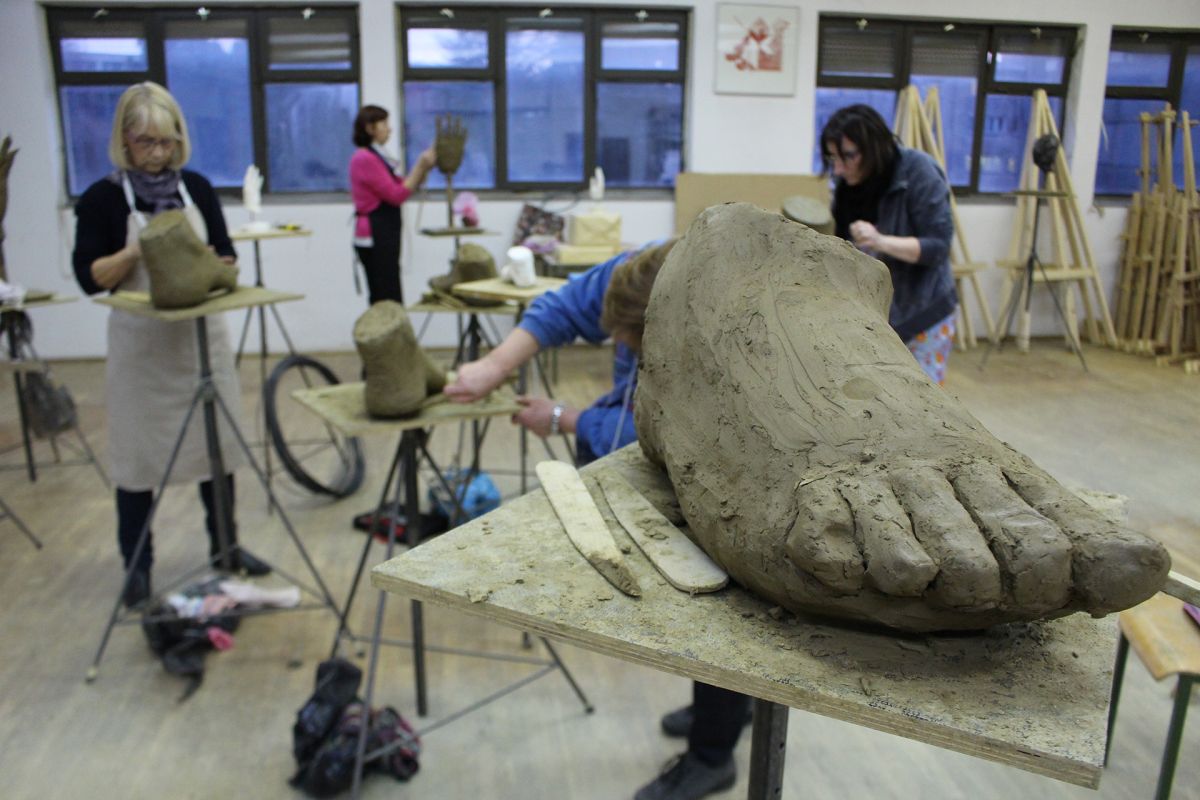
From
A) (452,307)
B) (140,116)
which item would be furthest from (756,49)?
(140,116)

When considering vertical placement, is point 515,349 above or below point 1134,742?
above

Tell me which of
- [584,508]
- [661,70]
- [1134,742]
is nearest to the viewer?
[584,508]

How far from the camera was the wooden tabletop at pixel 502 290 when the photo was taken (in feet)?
10.1

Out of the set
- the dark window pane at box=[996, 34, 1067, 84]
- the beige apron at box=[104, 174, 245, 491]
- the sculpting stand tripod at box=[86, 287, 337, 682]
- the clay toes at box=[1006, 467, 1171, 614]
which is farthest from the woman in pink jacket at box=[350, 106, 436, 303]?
the clay toes at box=[1006, 467, 1171, 614]

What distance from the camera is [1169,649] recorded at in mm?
1676

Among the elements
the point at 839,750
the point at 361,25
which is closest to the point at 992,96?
the point at 361,25

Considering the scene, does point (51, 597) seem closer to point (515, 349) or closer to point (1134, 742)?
point (515, 349)

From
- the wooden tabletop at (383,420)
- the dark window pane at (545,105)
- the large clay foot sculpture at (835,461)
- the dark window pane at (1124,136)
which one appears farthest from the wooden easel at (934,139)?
the large clay foot sculpture at (835,461)

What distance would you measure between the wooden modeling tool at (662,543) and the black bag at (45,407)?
3.73m

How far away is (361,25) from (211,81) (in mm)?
1098

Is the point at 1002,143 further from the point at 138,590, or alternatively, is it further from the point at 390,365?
the point at 138,590

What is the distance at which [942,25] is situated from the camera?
244 inches

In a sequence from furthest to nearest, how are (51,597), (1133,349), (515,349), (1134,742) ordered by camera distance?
1. (51,597)
2. (1133,349)
3. (1134,742)
4. (515,349)

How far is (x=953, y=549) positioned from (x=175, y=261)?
83.2 inches
